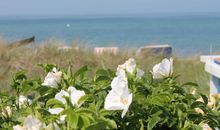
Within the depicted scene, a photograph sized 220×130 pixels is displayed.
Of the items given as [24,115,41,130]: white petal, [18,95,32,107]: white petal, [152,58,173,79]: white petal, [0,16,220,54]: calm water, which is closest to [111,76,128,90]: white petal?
[24,115,41,130]: white petal

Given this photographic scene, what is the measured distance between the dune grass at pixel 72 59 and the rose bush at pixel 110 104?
6.23 meters

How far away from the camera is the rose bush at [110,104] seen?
1.58 metres

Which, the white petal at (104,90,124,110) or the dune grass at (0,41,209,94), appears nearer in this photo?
the white petal at (104,90,124,110)

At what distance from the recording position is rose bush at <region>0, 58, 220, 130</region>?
158 cm

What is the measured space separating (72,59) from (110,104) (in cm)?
828

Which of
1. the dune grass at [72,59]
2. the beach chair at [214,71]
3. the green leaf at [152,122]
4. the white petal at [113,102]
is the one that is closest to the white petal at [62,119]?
the white petal at [113,102]

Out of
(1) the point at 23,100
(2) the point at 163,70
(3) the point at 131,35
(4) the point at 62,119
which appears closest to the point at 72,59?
(1) the point at 23,100

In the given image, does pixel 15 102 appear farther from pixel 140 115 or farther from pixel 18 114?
pixel 140 115

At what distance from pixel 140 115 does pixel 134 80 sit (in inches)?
6.9

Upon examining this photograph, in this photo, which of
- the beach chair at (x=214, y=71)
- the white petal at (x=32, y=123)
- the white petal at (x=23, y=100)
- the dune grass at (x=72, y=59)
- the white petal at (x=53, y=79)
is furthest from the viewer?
the dune grass at (x=72, y=59)

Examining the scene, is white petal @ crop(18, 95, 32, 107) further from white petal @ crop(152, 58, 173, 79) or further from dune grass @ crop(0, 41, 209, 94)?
dune grass @ crop(0, 41, 209, 94)

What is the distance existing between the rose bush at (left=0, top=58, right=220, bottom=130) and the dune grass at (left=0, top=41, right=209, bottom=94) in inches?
245

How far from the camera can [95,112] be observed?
163 cm

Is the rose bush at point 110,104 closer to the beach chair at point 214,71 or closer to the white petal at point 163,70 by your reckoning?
the white petal at point 163,70
